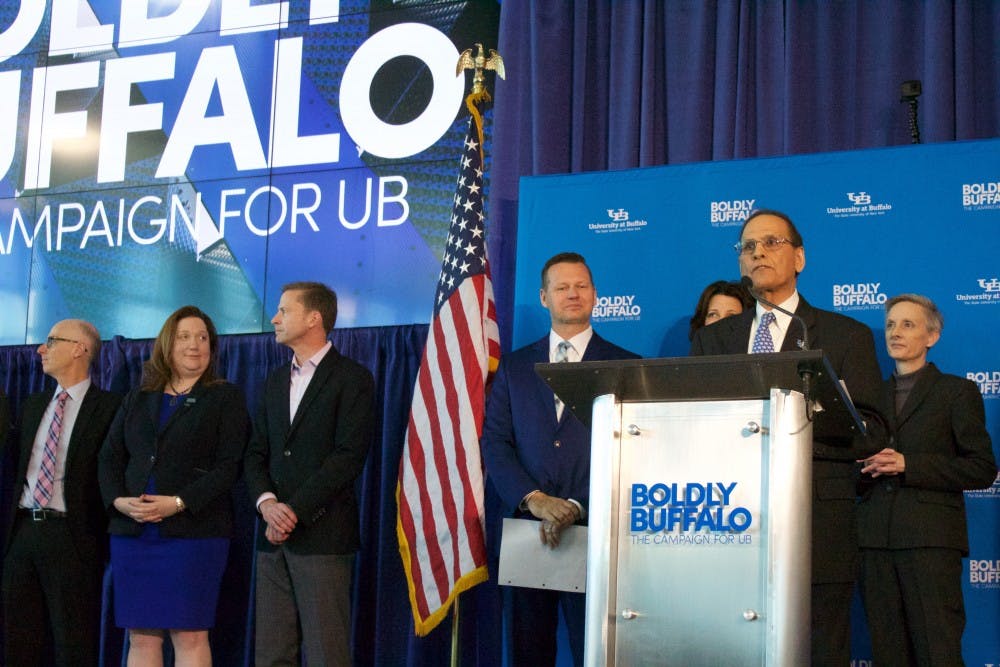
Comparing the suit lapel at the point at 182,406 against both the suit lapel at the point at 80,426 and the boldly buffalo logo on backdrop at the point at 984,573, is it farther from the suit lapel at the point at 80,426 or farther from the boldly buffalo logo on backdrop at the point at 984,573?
the boldly buffalo logo on backdrop at the point at 984,573

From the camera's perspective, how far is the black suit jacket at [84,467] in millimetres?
4684

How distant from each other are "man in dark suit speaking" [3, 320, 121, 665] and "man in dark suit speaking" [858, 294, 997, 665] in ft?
9.31

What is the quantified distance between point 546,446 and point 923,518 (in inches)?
45.1

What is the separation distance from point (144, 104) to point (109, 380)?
162 cm

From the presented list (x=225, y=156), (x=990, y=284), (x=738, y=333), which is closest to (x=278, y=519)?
(x=738, y=333)

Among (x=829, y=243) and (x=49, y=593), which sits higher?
(x=829, y=243)

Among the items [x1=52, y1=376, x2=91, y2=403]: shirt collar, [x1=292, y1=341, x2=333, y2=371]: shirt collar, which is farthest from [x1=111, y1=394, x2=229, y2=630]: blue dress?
[x1=52, y1=376, x2=91, y2=403]: shirt collar

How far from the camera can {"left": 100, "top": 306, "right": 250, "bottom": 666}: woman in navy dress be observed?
14.2ft

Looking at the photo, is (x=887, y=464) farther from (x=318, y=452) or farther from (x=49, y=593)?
(x=49, y=593)

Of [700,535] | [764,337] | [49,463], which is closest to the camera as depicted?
[700,535]

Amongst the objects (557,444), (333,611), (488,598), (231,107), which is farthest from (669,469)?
(231,107)

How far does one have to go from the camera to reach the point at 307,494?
13.5 ft

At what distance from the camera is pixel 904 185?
4293 millimetres

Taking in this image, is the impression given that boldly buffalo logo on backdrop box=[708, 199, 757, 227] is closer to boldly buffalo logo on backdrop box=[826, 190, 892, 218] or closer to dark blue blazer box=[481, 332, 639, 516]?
boldly buffalo logo on backdrop box=[826, 190, 892, 218]
